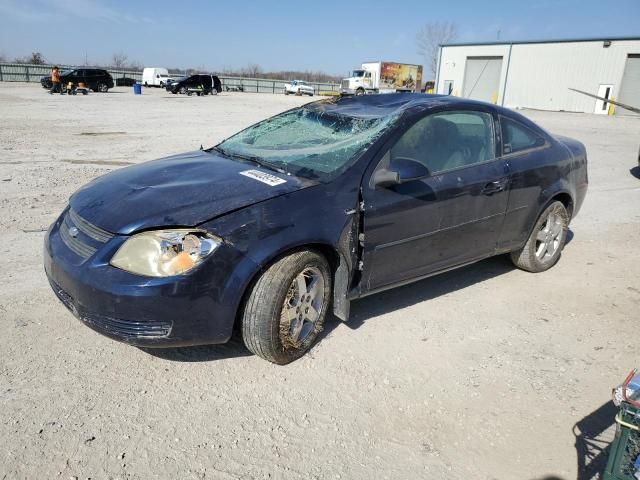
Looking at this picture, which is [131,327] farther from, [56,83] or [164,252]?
[56,83]

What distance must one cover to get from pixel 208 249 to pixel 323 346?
1.13m

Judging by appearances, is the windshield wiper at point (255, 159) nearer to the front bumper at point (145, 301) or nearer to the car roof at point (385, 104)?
the car roof at point (385, 104)

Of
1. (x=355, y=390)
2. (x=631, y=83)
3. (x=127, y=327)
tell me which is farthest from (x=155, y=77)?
(x=355, y=390)

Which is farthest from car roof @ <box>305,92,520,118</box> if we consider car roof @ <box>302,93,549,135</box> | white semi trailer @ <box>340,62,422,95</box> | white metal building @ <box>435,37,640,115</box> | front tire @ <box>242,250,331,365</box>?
white semi trailer @ <box>340,62,422,95</box>

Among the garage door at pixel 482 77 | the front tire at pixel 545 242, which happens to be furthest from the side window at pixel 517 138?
the garage door at pixel 482 77

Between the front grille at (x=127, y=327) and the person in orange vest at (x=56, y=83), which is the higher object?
the person in orange vest at (x=56, y=83)

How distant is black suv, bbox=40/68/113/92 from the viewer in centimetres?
3238

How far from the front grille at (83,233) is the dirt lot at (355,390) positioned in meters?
0.67

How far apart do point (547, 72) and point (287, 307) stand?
42804mm

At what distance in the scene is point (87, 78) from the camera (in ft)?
112

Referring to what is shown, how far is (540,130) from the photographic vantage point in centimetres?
476

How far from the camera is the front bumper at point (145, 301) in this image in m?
2.68

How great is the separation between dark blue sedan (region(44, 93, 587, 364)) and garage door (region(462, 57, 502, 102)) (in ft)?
137

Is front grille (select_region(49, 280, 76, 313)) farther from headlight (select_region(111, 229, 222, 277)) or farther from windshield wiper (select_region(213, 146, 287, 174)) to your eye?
windshield wiper (select_region(213, 146, 287, 174))
